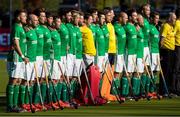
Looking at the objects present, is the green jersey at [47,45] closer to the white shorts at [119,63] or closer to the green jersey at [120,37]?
the white shorts at [119,63]

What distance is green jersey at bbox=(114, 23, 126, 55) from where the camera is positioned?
24.5 m

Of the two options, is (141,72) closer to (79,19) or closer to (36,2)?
(79,19)

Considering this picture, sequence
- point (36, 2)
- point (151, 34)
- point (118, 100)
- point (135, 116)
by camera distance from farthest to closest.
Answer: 1. point (36, 2)
2. point (151, 34)
3. point (118, 100)
4. point (135, 116)

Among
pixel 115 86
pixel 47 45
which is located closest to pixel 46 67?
pixel 47 45

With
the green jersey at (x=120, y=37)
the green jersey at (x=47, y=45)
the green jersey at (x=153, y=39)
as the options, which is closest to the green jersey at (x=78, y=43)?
the green jersey at (x=47, y=45)

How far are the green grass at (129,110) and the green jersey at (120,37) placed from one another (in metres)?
1.32

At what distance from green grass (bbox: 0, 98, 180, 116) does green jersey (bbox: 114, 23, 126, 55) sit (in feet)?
4.32

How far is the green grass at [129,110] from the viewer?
20797 mm

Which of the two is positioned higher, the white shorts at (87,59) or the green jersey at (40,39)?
the green jersey at (40,39)

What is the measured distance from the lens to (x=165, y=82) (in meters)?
25.9

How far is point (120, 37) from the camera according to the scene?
24.6 meters

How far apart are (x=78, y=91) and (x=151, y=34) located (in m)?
3.12

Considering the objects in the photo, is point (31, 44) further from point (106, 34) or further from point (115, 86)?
point (115, 86)

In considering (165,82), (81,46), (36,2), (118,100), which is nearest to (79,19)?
(81,46)
